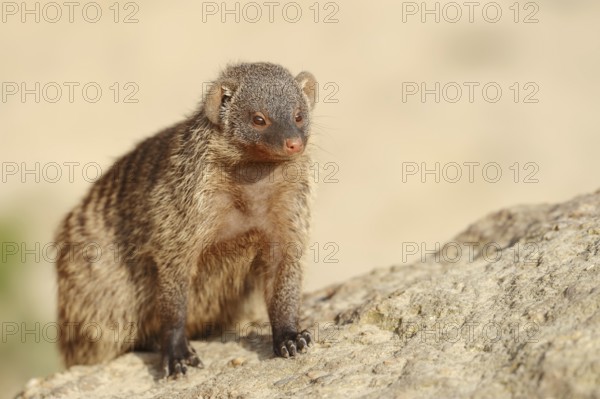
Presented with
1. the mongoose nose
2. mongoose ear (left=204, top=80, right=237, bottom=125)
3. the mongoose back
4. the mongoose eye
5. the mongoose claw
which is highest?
mongoose ear (left=204, top=80, right=237, bottom=125)

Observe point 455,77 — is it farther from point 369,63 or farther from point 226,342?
point 226,342

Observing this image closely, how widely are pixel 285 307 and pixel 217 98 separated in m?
1.43

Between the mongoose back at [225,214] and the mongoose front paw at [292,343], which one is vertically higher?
the mongoose back at [225,214]

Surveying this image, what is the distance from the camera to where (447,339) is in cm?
457

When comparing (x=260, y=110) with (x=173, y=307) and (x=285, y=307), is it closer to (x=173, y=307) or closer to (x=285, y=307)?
(x=285, y=307)

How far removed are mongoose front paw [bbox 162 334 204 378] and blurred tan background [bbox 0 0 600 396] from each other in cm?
570

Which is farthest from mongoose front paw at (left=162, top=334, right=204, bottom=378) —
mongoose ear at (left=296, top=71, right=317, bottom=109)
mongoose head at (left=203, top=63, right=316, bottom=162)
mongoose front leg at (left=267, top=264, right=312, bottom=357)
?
mongoose ear at (left=296, top=71, right=317, bottom=109)

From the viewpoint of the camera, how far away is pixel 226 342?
593 centimetres

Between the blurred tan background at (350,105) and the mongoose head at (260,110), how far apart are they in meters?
6.15

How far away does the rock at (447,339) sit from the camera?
3.94 meters

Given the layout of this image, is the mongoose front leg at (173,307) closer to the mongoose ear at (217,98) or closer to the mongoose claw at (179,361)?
the mongoose claw at (179,361)

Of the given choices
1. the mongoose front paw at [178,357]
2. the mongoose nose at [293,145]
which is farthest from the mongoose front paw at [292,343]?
the mongoose nose at [293,145]

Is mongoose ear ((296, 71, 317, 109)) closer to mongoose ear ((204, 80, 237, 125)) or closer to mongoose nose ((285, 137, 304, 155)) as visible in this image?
mongoose ear ((204, 80, 237, 125))

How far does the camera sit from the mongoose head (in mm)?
5457
